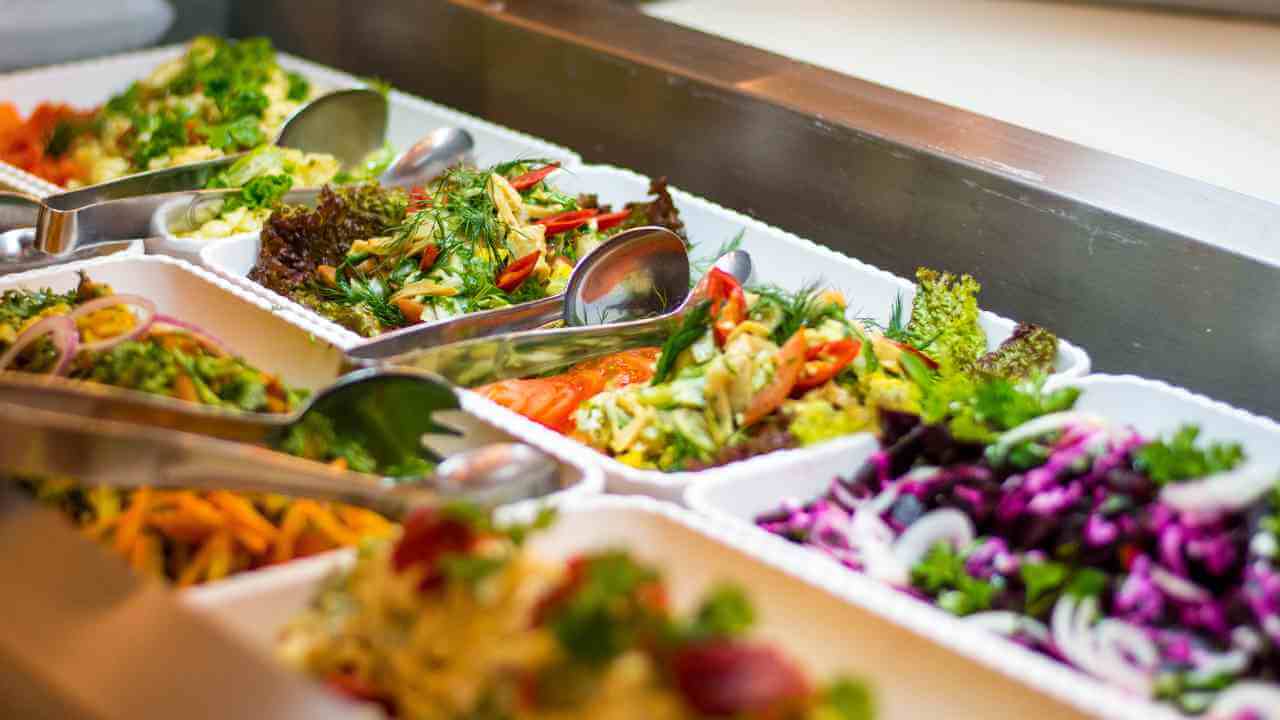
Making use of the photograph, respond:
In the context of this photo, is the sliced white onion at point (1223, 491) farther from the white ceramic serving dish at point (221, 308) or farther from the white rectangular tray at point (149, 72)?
the white rectangular tray at point (149, 72)

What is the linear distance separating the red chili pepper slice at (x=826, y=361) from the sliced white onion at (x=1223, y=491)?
63cm

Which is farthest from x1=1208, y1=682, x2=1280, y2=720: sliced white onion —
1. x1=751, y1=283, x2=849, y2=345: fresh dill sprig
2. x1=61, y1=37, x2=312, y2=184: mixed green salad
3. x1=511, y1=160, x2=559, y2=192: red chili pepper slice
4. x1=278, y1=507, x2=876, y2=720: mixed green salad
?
x1=61, y1=37, x2=312, y2=184: mixed green salad

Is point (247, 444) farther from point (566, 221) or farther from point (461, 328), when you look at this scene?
point (566, 221)

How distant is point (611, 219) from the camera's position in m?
2.70

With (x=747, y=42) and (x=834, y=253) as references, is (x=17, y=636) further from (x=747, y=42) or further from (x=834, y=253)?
(x=747, y=42)

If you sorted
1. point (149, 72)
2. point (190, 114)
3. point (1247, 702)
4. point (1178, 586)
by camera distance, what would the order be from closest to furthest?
point (1247, 702)
point (1178, 586)
point (190, 114)
point (149, 72)

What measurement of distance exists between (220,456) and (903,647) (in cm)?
75

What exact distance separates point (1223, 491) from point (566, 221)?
146cm

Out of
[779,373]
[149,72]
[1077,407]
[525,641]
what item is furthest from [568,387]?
[149,72]

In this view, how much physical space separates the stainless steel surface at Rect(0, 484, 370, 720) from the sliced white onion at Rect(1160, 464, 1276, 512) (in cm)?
100

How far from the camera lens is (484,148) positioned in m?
3.07

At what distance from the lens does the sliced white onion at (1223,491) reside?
1.50m

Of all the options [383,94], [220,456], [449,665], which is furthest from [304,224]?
[449,665]

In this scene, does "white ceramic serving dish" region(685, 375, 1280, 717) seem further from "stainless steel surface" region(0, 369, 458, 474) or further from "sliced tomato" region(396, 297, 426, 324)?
"sliced tomato" region(396, 297, 426, 324)
